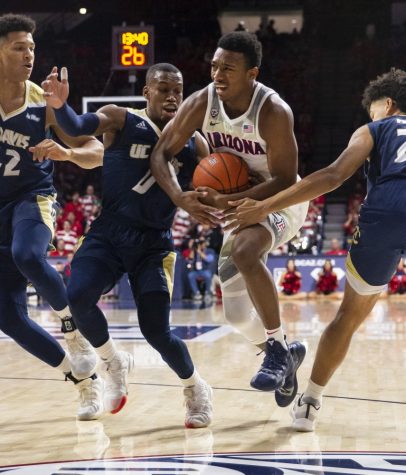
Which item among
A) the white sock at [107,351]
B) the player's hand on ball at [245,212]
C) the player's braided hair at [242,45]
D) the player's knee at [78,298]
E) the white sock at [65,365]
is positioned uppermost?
the player's braided hair at [242,45]

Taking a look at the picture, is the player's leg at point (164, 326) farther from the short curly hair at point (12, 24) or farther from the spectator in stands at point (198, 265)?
the spectator in stands at point (198, 265)

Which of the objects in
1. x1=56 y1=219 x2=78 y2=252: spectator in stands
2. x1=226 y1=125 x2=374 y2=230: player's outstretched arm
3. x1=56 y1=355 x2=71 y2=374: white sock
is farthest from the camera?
x1=56 y1=219 x2=78 y2=252: spectator in stands

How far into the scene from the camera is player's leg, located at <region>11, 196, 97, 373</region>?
4535 mm

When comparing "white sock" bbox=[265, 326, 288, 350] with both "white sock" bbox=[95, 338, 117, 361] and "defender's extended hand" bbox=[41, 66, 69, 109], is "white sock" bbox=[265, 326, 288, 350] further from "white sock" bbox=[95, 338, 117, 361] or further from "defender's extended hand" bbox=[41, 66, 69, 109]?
"defender's extended hand" bbox=[41, 66, 69, 109]

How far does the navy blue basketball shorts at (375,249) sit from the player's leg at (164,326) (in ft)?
3.34

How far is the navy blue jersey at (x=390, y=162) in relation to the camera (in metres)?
4.34

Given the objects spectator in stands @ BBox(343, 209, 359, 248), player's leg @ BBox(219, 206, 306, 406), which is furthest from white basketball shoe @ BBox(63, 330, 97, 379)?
spectator in stands @ BBox(343, 209, 359, 248)

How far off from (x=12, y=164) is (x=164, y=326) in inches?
51.8

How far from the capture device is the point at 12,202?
486 cm

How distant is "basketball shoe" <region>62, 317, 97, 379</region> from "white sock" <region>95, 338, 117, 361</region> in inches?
9.3

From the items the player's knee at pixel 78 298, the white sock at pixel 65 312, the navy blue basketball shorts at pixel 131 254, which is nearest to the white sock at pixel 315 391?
the navy blue basketball shorts at pixel 131 254

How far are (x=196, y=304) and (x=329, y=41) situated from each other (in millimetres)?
11852

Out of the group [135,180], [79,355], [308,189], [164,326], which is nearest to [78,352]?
[79,355]

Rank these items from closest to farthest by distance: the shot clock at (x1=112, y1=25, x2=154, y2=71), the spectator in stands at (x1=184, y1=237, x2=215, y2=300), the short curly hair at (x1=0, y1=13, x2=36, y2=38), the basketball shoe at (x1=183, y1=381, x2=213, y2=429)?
the basketball shoe at (x1=183, y1=381, x2=213, y2=429) < the short curly hair at (x1=0, y1=13, x2=36, y2=38) < the shot clock at (x1=112, y1=25, x2=154, y2=71) < the spectator in stands at (x1=184, y1=237, x2=215, y2=300)
